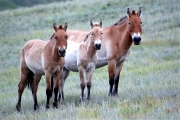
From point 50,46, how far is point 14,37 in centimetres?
1375

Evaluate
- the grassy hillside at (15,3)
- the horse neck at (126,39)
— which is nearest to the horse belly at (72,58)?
the horse neck at (126,39)

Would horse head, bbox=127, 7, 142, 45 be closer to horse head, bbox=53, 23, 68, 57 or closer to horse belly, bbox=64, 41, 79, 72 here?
horse belly, bbox=64, 41, 79, 72

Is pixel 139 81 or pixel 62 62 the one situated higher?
pixel 62 62

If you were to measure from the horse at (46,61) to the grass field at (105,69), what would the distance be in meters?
0.54

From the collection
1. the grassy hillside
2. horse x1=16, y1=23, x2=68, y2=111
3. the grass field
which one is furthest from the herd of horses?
the grassy hillside

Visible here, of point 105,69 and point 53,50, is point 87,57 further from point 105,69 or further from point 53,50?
point 105,69

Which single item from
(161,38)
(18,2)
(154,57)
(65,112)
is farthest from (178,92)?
(18,2)

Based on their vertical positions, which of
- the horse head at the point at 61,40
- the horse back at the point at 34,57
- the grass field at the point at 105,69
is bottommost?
the grass field at the point at 105,69

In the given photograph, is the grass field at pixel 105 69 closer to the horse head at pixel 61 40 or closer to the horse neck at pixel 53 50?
the horse neck at pixel 53 50

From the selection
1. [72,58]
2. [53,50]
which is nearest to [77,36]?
[72,58]

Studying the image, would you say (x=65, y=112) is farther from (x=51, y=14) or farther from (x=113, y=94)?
(x=51, y=14)

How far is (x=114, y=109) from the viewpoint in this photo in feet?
25.7

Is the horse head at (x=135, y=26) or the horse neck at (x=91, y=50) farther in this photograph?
the horse neck at (x=91, y=50)

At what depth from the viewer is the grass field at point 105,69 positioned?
7914mm
